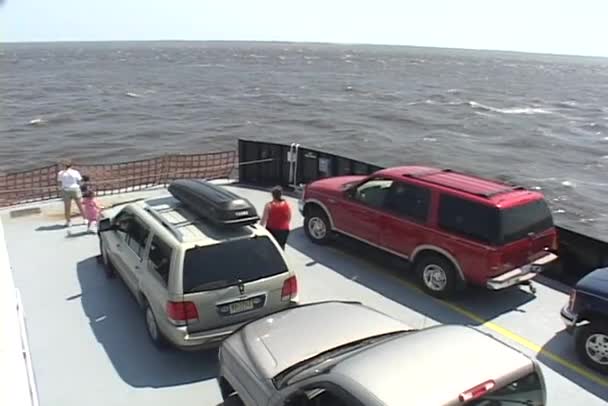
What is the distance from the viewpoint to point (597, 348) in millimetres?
6297

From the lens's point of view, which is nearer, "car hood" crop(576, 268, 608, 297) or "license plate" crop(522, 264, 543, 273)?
"car hood" crop(576, 268, 608, 297)

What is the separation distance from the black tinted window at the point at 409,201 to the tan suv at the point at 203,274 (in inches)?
102

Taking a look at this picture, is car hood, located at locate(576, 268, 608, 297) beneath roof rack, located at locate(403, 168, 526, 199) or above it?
beneath

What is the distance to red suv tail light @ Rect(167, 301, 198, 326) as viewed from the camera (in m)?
5.90

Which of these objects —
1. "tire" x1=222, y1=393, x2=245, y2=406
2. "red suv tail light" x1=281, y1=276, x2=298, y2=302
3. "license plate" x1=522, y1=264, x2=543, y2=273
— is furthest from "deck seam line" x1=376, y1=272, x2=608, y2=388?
"tire" x1=222, y1=393, x2=245, y2=406

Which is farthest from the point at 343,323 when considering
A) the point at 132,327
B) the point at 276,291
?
the point at 132,327

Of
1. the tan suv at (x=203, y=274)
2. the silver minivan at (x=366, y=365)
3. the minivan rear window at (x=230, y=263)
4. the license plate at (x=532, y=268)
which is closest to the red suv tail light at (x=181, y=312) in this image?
the tan suv at (x=203, y=274)

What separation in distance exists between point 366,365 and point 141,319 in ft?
14.0

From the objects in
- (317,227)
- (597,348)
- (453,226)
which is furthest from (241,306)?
(317,227)

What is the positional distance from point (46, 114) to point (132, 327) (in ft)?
145

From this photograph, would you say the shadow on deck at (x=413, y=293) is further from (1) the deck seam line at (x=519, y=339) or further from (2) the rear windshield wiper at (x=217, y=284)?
(2) the rear windshield wiper at (x=217, y=284)

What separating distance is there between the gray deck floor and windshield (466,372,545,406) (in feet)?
7.46

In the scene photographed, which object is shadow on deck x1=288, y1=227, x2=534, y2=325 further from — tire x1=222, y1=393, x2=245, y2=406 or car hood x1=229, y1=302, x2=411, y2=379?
tire x1=222, y1=393, x2=245, y2=406

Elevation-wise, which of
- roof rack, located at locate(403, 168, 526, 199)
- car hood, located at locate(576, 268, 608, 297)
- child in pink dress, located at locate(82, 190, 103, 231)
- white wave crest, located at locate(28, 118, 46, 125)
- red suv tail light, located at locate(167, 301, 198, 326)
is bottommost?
white wave crest, located at locate(28, 118, 46, 125)
